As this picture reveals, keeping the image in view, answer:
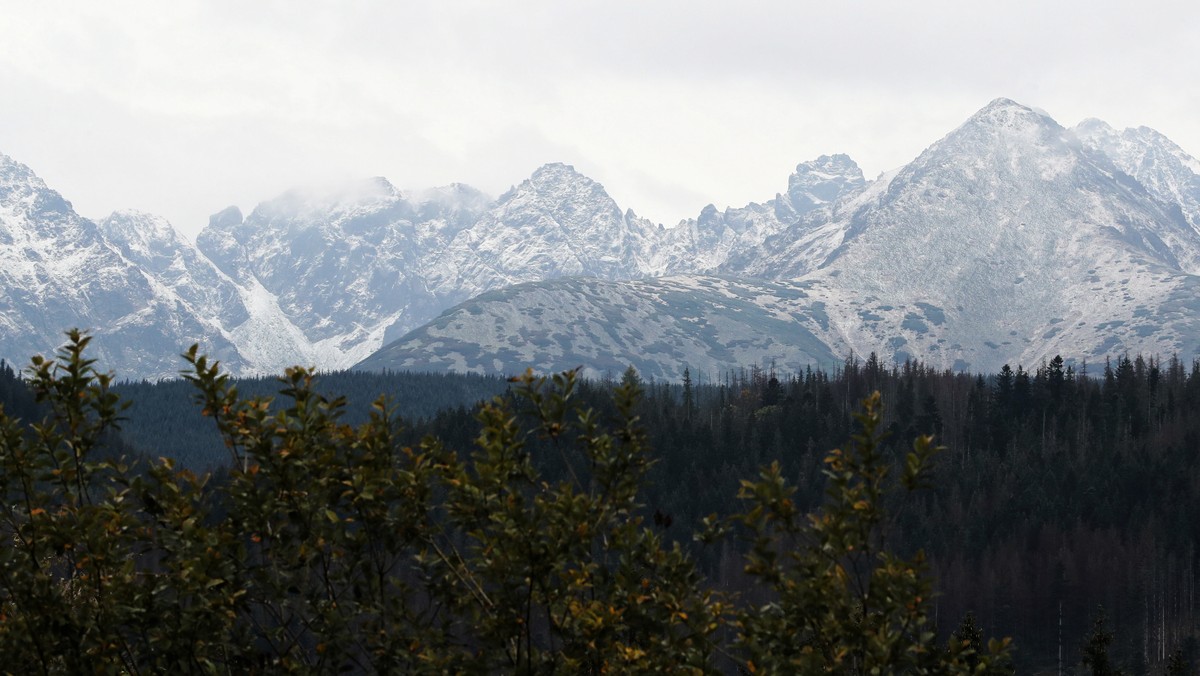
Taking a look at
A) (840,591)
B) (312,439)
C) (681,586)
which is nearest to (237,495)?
(312,439)

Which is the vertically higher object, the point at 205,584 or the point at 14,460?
the point at 14,460

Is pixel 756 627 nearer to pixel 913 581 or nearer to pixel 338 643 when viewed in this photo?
pixel 913 581

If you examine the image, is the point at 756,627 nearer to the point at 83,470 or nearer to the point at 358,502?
the point at 358,502

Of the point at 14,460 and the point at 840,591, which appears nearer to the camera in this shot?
the point at 840,591

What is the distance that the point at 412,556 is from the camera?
2458 cm

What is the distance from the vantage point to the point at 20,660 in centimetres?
2456

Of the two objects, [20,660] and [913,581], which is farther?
[20,660]

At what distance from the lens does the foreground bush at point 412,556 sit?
2356 cm

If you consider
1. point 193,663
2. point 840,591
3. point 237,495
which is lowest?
point 193,663

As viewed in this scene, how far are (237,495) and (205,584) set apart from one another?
1.68m

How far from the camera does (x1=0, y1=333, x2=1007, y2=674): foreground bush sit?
23562 millimetres

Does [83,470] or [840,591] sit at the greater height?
[83,470]

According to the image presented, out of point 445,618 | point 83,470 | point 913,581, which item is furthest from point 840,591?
point 83,470

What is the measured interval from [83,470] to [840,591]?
1391 centimetres
